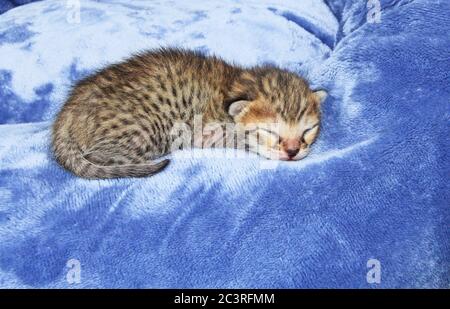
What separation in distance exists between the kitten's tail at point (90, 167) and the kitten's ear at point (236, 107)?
1.05 ft

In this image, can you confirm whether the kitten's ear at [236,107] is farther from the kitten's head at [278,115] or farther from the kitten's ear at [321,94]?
the kitten's ear at [321,94]

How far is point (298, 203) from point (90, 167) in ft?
2.24

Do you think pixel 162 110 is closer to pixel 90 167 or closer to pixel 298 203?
pixel 90 167

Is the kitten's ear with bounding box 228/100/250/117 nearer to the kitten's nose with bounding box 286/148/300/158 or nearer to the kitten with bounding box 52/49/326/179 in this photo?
the kitten with bounding box 52/49/326/179

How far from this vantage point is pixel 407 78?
1826mm

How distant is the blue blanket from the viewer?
4.69ft

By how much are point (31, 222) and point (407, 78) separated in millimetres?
1279

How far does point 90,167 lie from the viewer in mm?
1753

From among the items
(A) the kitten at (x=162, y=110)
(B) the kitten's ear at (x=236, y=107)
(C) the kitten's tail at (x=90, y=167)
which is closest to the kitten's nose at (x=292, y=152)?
(A) the kitten at (x=162, y=110)

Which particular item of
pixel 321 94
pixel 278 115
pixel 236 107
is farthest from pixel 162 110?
pixel 321 94

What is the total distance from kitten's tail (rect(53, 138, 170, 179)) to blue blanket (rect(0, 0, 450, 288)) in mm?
34

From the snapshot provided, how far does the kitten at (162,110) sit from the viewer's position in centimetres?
183

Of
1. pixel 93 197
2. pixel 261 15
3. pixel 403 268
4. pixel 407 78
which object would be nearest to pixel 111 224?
pixel 93 197

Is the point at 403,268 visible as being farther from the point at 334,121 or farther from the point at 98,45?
the point at 98,45
